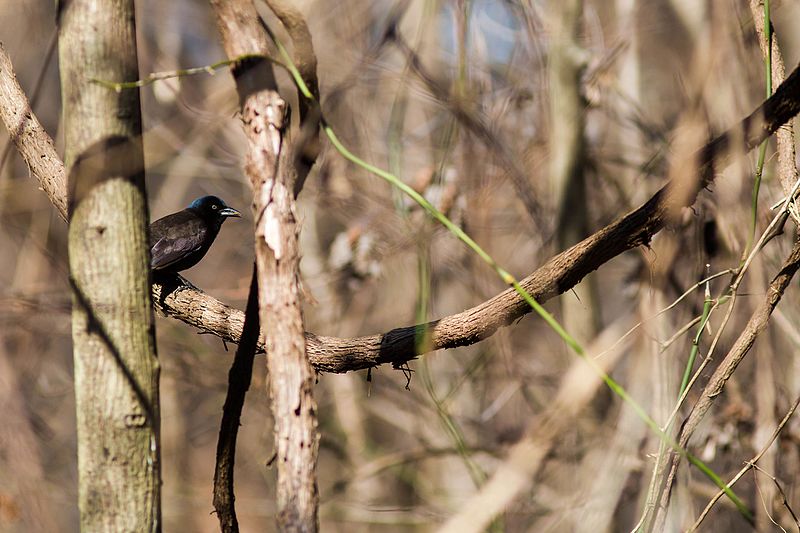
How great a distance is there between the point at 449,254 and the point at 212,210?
2.21 meters

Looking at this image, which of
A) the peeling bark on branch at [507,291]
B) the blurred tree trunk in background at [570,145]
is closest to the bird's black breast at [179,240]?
the peeling bark on branch at [507,291]

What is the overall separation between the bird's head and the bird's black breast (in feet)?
0.30

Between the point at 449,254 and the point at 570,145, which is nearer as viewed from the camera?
the point at 570,145

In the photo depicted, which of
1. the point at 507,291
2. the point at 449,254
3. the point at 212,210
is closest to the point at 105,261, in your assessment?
the point at 507,291

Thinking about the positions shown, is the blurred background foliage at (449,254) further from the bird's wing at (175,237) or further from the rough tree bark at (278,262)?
the rough tree bark at (278,262)

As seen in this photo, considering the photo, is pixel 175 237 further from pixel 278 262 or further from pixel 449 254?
pixel 278 262

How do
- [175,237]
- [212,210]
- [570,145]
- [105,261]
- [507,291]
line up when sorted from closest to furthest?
[105,261], [507,291], [175,237], [570,145], [212,210]

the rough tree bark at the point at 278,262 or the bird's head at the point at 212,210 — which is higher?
the bird's head at the point at 212,210

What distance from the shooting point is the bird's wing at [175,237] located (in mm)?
5207

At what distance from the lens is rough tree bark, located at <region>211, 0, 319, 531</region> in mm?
1569

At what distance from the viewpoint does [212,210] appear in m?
6.00

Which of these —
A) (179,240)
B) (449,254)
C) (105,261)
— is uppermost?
(449,254)

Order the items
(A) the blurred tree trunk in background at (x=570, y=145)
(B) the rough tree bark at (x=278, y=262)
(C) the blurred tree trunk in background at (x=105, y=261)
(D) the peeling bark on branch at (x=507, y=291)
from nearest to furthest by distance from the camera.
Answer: (B) the rough tree bark at (x=278, y=262)
(C) the blurred tree trunk in background at (x=105, y=261)
(D) the peeling bark on branch at (x=507, y=291)
(A) the blurred tree trunk in background at (x=570, y=145)

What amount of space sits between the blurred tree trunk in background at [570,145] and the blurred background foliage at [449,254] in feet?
0.19
